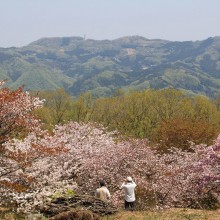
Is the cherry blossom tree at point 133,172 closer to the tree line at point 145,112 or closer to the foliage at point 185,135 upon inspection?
the foliage at point 185,135

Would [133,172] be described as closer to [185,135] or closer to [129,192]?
Answer: [129,192]

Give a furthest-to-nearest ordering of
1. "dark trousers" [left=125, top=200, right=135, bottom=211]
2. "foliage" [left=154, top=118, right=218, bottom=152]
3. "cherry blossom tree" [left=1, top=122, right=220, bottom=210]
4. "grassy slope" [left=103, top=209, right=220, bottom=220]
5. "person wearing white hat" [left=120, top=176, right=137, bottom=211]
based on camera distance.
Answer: "foliage" [left=154, top=118, right=218, bottom=152]
"cherry blossom tree" [left=1, top=122, right=220, bottom=210]
"dark trousers" [left=125, top=200, right=135, bottom=211]
"person wearing white hat" [left=120, top=176, right=137, bottom=211]
"grassy slope" [left=103, top=209, right=220, bottom=220]

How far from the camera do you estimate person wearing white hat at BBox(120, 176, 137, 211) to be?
716 inches

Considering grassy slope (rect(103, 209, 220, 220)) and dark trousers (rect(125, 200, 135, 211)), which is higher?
grassy slope (rect(103, 209, 220, 220))

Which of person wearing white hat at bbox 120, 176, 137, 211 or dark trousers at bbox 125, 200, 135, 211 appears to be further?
dark trousers at bbox 125, 200, 135, 211

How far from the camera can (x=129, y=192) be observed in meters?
18.2

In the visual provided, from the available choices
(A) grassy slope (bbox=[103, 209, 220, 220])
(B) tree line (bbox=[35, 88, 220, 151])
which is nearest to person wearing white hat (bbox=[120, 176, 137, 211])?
(A) grassy slope (bbox=[103, 209, 220, 220])

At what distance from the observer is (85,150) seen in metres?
24.9

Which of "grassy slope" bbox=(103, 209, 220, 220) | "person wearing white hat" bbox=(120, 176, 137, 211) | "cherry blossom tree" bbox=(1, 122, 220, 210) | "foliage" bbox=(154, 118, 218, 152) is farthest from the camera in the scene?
"foliage" bbox=(154, 118, 218, 152)

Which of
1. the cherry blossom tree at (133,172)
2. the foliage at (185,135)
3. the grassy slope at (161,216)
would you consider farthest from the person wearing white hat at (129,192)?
the foliage at (185,135)

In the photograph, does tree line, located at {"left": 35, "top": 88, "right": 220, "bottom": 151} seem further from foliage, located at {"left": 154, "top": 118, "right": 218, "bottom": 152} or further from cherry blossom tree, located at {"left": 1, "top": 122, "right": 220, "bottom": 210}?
cherry blossom tree, located at {"left": 1, "top": 122, "right": 220, "bottom": 210}

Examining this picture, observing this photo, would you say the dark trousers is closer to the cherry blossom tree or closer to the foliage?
the cherry blossom tree

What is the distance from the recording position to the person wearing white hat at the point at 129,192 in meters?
18.2

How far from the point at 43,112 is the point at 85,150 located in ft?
149
